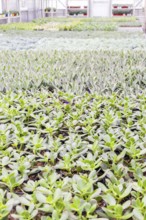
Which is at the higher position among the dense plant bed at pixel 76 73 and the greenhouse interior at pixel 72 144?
the dense plant bed at pixel 76 73

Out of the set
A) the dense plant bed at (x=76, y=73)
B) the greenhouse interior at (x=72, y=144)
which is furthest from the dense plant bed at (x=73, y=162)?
the dense plant bed at (x=76, y=73)

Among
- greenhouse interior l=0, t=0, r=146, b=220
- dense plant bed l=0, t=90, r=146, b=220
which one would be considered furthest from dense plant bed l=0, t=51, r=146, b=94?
dense plant bed l=0, t=90, r=146, b=220

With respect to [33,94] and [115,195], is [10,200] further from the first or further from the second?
[33,94]

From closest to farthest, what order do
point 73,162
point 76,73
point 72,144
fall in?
1. point 73,162
2. point 72,144
3. point 76,73

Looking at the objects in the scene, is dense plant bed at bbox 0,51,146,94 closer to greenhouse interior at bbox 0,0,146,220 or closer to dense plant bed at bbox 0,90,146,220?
greenhouse interior at bbox 0,0,146,220

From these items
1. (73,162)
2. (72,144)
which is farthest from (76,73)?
(73,162)

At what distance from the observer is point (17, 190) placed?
1.36 m

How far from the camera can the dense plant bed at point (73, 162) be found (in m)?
1.17

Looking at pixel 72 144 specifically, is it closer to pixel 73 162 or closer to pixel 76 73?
pixel 73 162

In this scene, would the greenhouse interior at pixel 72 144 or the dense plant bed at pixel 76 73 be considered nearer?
the greenhouse interior at pixel 72 144

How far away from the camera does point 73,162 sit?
1.48m

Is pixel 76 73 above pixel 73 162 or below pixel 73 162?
above

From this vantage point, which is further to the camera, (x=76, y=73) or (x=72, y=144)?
(x=76, y=73)

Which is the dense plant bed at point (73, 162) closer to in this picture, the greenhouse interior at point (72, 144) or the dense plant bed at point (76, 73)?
the greenhouse interior at point (72, 144)
